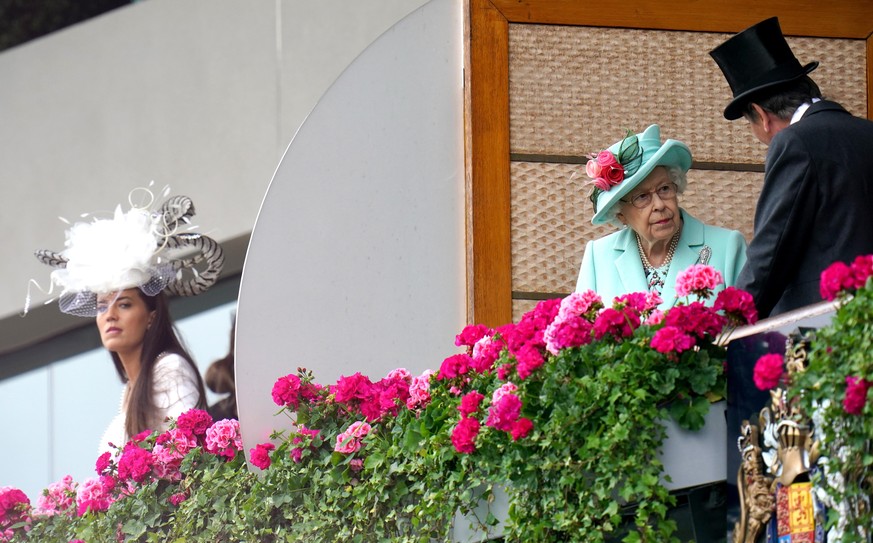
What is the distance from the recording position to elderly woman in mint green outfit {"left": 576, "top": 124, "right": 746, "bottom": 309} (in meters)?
3.86

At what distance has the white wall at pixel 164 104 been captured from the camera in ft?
23.9

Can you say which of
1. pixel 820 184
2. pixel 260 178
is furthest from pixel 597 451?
pixel 260 178

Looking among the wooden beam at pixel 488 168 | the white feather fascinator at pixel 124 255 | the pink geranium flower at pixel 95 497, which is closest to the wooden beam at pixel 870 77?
the wooden beam at pixel 488 168

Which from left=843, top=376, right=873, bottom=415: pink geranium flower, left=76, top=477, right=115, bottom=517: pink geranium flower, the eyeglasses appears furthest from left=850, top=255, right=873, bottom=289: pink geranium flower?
left=76, top=477, right=115, bottom=517: pink geranium flower

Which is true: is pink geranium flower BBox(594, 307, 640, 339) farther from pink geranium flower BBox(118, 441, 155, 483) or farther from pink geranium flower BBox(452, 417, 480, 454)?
pink geranium flower BBox(118, 441, 155, 483)

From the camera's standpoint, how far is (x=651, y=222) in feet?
12.7

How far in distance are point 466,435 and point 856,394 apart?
1072 millimetres

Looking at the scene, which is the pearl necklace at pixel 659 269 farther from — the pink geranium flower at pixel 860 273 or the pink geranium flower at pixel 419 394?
the pink geranium flower at pixel 860 273

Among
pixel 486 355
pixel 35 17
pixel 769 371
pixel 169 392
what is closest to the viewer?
pixel 769 371

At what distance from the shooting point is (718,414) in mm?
2941

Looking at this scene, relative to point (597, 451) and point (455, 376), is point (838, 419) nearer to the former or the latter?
point (597, 451)

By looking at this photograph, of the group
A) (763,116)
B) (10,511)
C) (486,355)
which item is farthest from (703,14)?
(10,511)

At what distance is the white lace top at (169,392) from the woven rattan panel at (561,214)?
1.29 metres

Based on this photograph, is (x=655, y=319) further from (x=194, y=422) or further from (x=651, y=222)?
(x=194, y=422)
